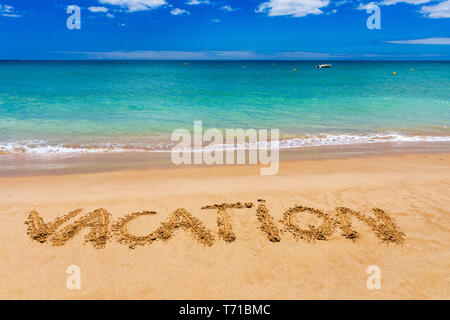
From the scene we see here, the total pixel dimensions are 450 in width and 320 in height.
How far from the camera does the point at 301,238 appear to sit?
4.73 meters

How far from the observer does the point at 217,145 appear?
10938 millimetres

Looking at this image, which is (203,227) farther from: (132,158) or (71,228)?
(132,158)

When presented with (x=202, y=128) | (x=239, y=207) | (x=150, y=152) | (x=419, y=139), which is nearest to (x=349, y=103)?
(x=419, y=139)

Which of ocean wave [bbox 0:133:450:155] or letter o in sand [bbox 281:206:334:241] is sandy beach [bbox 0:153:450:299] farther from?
ocean wave [bbox 0:133:450:155]

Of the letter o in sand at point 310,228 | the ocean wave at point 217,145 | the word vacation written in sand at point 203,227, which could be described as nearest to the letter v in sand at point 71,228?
the word vacation written in sand at point 203,227

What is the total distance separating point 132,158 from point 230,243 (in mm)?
5949

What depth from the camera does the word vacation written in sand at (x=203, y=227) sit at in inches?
185

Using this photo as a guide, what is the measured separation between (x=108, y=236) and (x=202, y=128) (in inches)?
371

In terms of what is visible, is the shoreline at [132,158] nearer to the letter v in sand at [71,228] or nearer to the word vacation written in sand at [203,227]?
the letter v in sand at [71,228]

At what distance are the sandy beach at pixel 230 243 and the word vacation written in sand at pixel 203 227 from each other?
4 centimetres

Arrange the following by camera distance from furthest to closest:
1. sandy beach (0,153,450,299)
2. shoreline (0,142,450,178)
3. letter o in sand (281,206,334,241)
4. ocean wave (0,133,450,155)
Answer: ocean wave (0,133,450,155), shoreline (0,142,450,178), letter o in sand (281,206,334,241), sandy beach (0,153,450,299)

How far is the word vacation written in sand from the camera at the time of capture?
4.69m

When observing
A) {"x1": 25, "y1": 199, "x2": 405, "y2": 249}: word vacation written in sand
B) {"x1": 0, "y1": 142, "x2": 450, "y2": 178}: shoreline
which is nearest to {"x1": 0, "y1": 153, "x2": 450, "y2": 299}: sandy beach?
{"x1": 25, "y1": 199, "x2": 405, "y2": 249}: word vacation written in sand

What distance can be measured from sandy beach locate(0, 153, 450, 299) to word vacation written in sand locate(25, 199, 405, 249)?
4 centimetres
